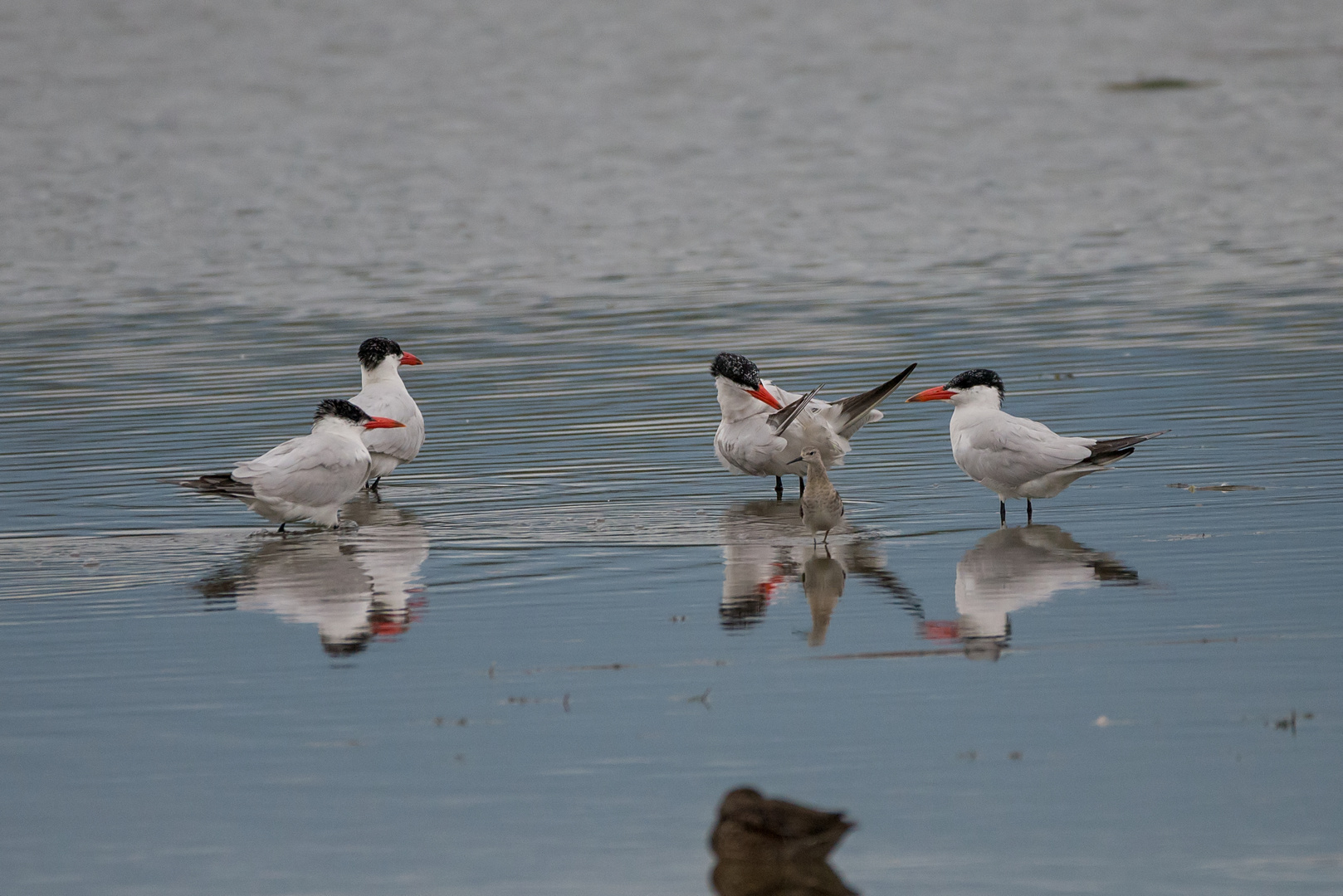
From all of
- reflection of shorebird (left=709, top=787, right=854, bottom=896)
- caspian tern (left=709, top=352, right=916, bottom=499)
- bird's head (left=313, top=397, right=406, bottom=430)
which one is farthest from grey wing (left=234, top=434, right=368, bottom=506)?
reflection of shorebird (left=709, top=787, right=854, bottom=896)

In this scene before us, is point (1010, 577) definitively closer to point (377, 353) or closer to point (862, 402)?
point (862, 402)

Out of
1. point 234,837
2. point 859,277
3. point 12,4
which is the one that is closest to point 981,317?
point 859,277

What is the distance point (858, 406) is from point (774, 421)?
487mm

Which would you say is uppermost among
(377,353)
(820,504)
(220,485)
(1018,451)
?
(377,353)

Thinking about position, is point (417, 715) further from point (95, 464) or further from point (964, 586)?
point (95, 464)

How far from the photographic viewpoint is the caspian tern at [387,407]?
10.6m

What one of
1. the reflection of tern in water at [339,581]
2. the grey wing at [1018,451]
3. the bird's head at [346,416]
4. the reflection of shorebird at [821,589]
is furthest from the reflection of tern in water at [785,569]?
the bird's head at [346,416]

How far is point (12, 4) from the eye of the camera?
5012 cm

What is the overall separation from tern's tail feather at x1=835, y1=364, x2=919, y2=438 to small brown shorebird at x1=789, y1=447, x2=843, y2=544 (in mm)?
867

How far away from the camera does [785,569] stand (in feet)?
26.4

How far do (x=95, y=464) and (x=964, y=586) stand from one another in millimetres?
5859

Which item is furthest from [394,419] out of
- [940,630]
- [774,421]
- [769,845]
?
[769,845]

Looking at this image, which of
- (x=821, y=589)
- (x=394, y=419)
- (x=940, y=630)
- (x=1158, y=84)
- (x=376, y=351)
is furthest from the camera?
(x=1158, y=84)

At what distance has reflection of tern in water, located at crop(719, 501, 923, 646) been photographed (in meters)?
7.20
